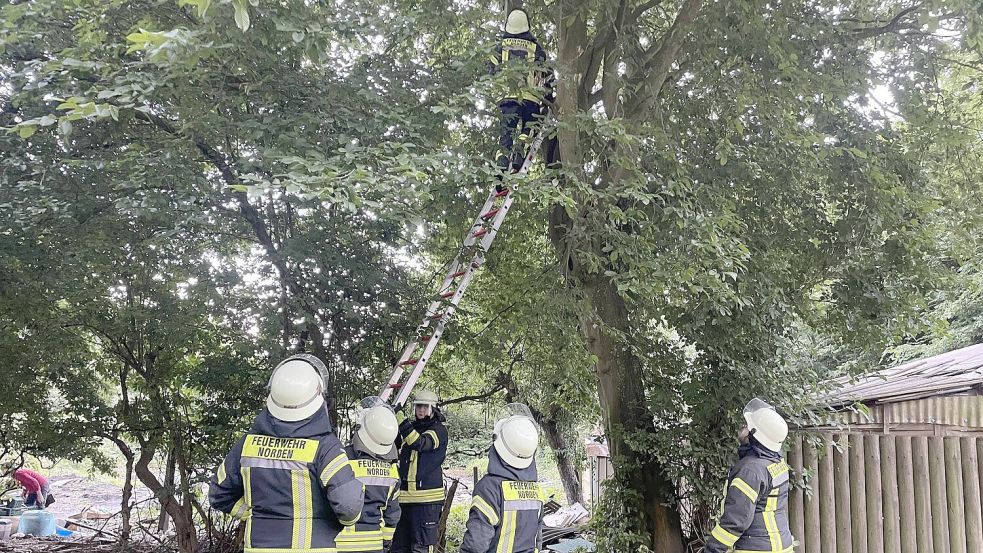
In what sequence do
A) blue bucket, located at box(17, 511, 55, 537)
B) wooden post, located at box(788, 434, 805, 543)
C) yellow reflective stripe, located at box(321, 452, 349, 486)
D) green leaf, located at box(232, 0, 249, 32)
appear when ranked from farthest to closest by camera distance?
blue bucket, located at box(17, 511, 55, 537), wooden post, located at box(788, 434, 805, 543), yellow reflective stripe, located at box(321, 452, 349, 486), green leaf, located at box(232, 0, 249, 32)

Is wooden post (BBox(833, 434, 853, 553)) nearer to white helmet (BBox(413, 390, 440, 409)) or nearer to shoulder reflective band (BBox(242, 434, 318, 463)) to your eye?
white helmet (BBox(413, 390, 440, 409))

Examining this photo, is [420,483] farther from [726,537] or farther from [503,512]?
[726,537]

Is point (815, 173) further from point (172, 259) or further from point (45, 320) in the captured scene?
point (45, 320)

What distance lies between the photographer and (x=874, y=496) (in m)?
6.03

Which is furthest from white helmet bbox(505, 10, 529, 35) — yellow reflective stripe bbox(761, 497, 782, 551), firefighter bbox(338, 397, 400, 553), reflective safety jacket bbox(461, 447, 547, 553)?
yellow reflective stripe bbox(761, 497, 782, 551)

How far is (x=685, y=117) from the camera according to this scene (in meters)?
7.19

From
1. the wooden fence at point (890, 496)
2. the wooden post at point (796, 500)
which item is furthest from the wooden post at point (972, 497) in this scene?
the wooden post at point (796, 500)

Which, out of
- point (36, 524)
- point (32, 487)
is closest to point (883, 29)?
point (36, 524)

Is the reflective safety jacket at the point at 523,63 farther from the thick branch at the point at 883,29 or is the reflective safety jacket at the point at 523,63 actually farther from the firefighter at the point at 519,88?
the thick branch at the point at 883,29

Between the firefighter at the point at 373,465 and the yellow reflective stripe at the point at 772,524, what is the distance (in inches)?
110

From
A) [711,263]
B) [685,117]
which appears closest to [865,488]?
[711,263]

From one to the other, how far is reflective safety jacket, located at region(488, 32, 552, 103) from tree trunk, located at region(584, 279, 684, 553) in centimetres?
226

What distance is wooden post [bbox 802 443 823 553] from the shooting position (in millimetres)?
6016

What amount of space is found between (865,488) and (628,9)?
515cm
